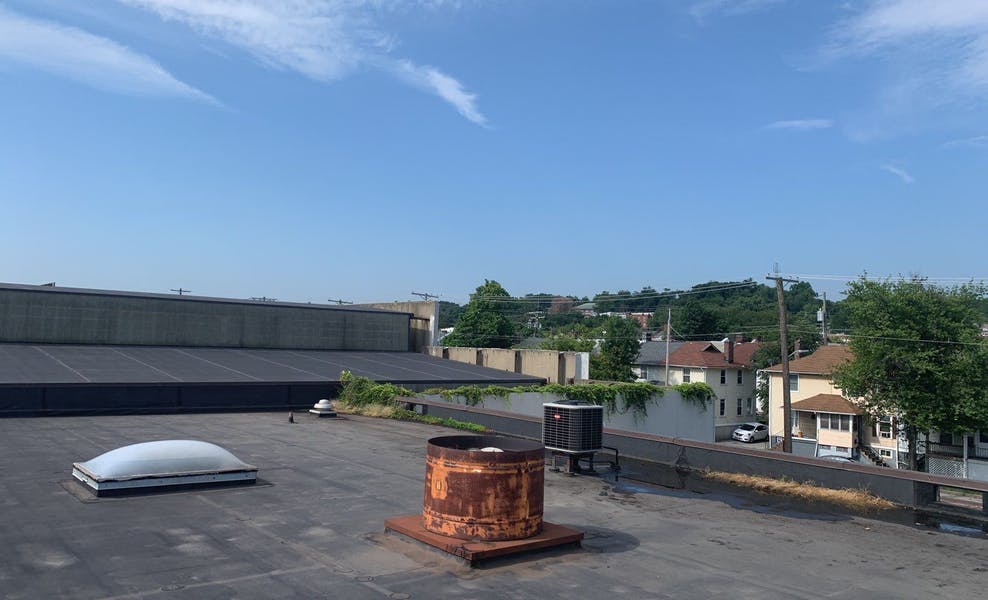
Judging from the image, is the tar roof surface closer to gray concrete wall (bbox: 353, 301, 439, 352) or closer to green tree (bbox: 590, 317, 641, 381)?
gray concrete wall (bbox: 353, 301, 439, 352)

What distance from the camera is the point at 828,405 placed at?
47938mm

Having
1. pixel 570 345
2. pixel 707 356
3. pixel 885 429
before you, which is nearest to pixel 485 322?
pixel 570 345

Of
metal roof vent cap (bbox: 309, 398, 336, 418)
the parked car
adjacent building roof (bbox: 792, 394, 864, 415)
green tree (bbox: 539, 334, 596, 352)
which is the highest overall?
green tree (bbox: 539, 334, 596, 352)

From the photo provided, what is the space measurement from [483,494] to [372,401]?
59.4ft

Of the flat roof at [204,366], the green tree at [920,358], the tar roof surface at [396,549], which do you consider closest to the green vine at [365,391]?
the flat roof at [204,366]

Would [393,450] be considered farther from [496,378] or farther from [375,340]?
[375,340]

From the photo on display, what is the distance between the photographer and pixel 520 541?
764 centimetres

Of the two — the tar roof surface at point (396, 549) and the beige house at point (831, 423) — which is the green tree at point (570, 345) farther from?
the tar roof surface at point (396, 549)

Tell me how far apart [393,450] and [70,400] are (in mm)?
12289

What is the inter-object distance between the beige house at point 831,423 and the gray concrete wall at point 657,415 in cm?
1076

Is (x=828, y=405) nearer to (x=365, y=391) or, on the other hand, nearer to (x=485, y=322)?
(x=365, y=391)

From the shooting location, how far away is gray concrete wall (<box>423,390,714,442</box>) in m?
29.2

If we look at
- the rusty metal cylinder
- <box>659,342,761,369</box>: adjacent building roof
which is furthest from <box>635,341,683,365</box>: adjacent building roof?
the rusty metal cylinder

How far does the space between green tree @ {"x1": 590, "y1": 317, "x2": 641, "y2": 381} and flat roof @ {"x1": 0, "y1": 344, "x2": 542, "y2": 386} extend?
112 feet
